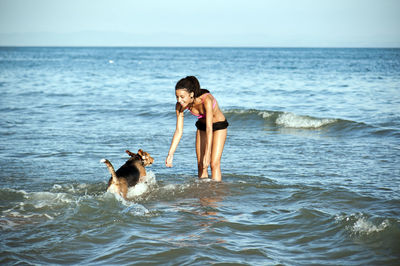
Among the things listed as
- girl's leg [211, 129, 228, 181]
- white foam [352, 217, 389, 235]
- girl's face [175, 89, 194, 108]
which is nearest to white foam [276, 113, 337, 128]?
girl's leg [211, 129, 228, 181]

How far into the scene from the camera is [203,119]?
655 cm

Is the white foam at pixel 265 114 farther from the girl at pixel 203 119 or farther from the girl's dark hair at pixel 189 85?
the girl's dark hair at pixel 189 85

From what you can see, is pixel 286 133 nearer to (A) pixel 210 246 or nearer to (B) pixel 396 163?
(B) pixel 396 163

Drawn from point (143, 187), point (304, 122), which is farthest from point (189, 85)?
point (304, 122)

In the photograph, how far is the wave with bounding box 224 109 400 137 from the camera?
38.1 ft

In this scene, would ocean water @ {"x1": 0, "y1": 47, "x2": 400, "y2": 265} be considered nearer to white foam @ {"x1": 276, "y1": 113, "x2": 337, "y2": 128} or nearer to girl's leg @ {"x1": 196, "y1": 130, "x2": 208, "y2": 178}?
white foam @ {"x1": 276, "y1": 113, "x2": 337, "y2": 128}

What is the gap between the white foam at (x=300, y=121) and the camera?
12945 millimetres

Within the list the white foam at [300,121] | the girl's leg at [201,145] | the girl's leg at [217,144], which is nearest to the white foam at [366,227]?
the girl's leg at [217,144]

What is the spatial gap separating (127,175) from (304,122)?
8309mm

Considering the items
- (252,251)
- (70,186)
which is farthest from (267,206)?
(70,186)

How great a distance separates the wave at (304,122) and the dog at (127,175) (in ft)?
22.9

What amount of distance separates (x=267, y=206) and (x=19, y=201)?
12.2 ft

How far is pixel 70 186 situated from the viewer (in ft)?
22.8

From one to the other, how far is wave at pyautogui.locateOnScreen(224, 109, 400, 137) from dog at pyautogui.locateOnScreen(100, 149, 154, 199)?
697cm
